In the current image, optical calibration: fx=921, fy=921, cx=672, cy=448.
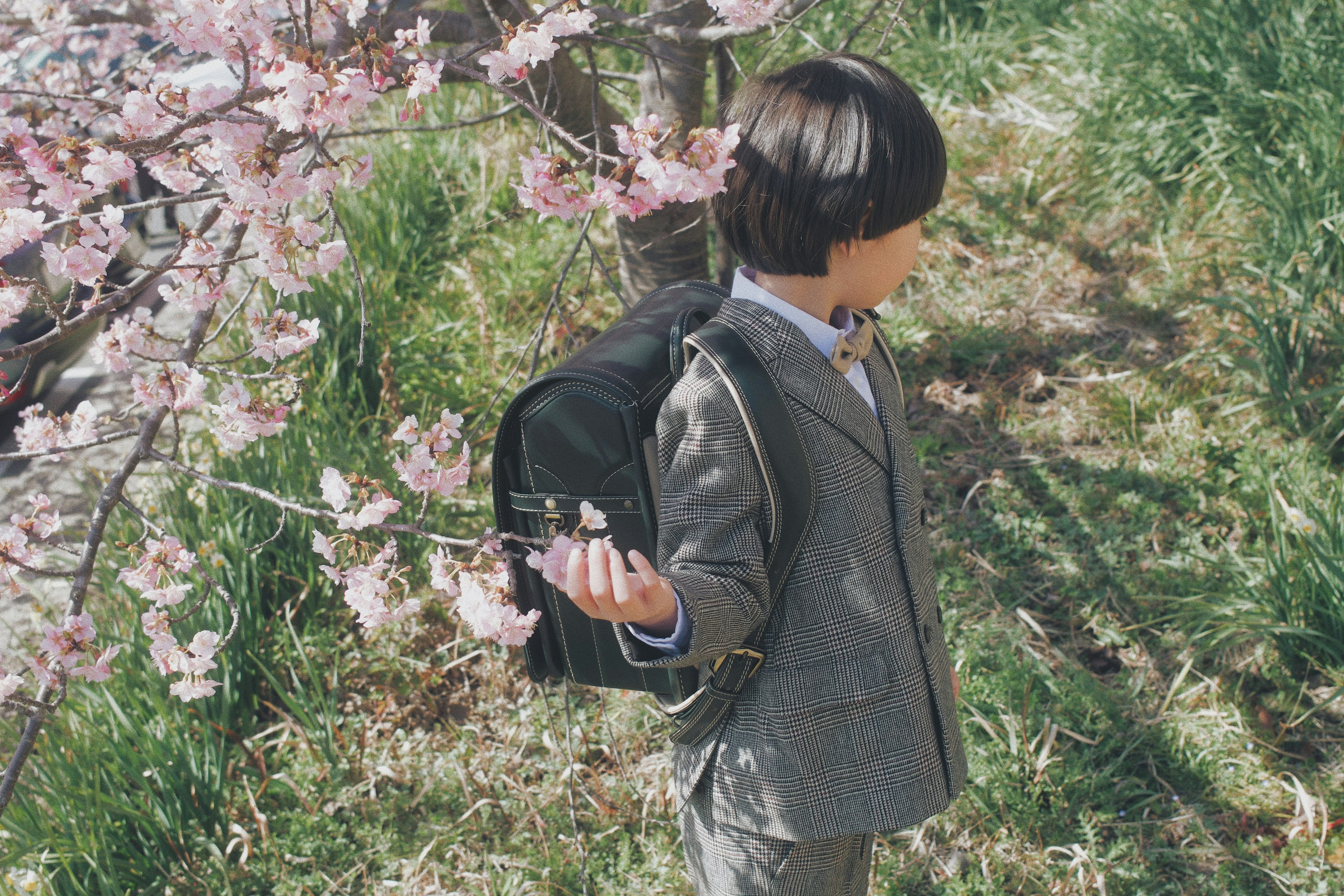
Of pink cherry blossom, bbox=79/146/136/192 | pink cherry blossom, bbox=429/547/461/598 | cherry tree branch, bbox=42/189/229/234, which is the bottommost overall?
pink cherry blossom, bbox=429/547/461/598

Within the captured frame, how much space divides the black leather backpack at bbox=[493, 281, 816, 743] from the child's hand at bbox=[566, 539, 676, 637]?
222mm

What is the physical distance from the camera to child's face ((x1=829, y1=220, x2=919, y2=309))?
125 cm

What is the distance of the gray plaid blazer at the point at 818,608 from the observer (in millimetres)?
1200

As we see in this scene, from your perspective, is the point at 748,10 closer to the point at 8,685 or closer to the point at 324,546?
the point at 324,546

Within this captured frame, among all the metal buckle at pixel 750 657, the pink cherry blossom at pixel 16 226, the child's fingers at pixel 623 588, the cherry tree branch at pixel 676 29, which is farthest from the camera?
the cherry tree branch at pixel 676 29

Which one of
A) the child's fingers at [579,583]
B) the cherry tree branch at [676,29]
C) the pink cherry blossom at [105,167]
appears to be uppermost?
the cherry tree branch at [676,29]

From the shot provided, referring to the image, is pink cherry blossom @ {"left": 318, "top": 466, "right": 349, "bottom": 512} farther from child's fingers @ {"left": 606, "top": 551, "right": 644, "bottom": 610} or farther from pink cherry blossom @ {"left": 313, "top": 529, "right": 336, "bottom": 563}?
child's fingers @ {"left": 606, "top": 551, "right": 644, "bottom": 610}

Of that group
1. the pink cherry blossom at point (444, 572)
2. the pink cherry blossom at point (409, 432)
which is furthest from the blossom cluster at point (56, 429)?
the pink cherry blossom at point (444, 572)

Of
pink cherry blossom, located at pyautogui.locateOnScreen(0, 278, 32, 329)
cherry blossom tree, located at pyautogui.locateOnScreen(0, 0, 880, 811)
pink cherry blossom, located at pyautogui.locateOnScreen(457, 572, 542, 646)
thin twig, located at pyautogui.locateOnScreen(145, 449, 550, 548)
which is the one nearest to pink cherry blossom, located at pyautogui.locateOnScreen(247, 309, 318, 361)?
cherry blossom tree, located at pyautogui.locateOnScreen(0, 0, 880, 811)

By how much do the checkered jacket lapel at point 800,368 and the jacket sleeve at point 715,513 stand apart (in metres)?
0.09

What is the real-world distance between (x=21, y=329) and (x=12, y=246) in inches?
123

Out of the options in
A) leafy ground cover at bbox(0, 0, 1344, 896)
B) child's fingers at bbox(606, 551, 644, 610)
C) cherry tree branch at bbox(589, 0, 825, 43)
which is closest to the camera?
child's fingers at bbox(606, 551, 644, 610)

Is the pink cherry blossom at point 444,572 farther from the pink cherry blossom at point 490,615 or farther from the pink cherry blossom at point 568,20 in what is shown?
the pink cherry blossom at point 568,20

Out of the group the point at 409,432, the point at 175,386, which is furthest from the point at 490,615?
the point at 175,386
